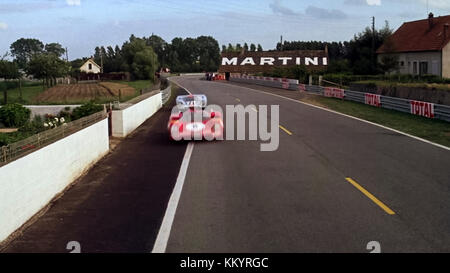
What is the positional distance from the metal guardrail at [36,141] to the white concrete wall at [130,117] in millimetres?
5196

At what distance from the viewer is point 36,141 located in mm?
9852

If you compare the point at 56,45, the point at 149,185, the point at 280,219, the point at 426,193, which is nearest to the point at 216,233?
the point at 280,219

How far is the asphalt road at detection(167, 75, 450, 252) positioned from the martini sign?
85.5 meters

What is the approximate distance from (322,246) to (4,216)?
4.55 meters

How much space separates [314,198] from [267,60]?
9562 centimetres

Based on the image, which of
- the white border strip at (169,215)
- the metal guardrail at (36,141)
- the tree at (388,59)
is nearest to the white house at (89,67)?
the tree at (388,59)

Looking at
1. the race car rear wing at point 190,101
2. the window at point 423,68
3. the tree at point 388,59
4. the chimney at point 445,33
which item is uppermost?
the chimney at point 445,33

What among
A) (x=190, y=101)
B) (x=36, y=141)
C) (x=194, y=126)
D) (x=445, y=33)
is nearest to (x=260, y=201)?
(x=36, y=141)

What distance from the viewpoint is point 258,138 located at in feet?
60.5

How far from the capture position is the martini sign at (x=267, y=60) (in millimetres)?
100812

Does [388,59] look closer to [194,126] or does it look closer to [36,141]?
[194,126]

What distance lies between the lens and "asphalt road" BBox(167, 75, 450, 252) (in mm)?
7281

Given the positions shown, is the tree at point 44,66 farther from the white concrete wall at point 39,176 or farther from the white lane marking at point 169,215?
the white lane marking at point 169,215

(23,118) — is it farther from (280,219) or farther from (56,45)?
(56,45)
